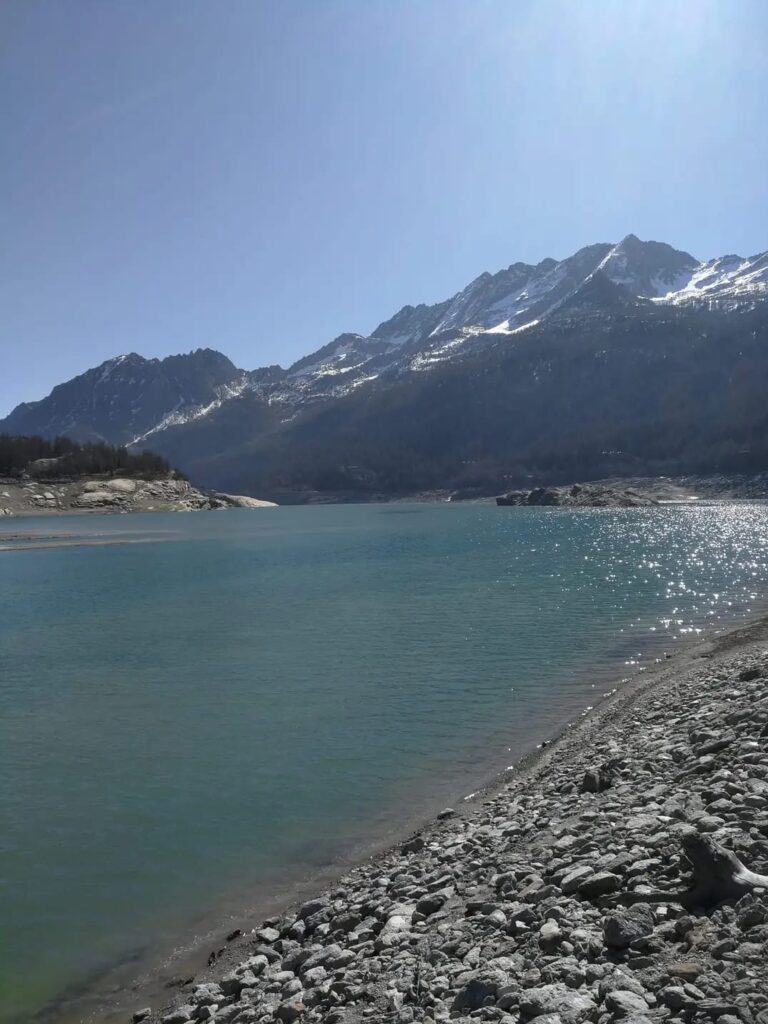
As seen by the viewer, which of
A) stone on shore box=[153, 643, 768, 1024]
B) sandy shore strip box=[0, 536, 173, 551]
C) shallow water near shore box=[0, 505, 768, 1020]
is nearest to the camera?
stone on shore box=[153, 643, 768, 1024]

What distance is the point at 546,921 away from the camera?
30.3 feet

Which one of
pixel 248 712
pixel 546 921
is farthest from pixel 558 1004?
pixel 248 712

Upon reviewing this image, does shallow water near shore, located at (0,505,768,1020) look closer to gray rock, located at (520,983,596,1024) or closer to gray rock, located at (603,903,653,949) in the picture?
gray rock, located at (520,983,596,1024)

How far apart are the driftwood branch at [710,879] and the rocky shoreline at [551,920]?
0.03 m

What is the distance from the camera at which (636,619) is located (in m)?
41.8

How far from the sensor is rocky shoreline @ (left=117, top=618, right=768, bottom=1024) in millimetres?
7426

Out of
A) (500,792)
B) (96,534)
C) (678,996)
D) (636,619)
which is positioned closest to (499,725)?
(500,792)

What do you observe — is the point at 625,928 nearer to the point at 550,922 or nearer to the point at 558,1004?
the point at 550,922

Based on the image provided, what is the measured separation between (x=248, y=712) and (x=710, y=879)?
1952cm

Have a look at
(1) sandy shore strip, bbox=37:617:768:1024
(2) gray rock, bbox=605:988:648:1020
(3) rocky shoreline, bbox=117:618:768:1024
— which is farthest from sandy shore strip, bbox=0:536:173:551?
(2) gray rock, bbox=605:988:648:1020

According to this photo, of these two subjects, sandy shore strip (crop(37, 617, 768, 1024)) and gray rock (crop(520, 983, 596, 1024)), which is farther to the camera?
sandy shore strip (crop(37, 617, 768, 1024))

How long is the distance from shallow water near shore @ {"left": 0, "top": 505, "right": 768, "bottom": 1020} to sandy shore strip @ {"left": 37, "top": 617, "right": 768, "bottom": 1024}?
223 centimetres

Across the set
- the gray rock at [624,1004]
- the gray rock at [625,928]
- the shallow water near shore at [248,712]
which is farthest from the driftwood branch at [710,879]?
the shallow water near shore at [248,712]

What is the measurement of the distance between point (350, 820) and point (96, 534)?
404ft
